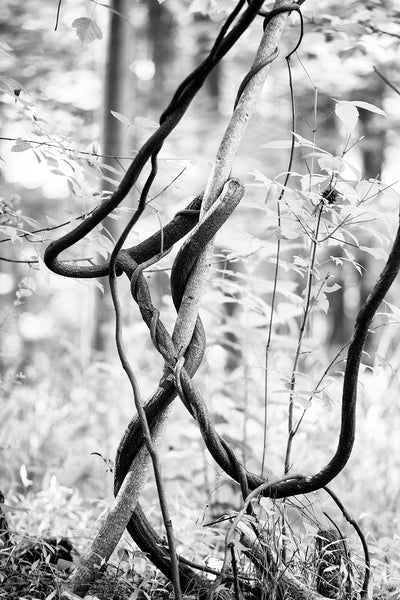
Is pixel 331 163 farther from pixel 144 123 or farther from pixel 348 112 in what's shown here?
pixel 144 123

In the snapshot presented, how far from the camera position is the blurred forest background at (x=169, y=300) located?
4.24ft

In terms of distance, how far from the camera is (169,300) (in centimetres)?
237

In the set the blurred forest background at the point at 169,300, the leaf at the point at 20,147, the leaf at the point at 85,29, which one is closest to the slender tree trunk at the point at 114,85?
the blurred forest background at the point at 169,300

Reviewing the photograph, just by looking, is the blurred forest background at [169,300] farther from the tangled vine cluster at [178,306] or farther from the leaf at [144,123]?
the tangled vine cluster at [178,306]

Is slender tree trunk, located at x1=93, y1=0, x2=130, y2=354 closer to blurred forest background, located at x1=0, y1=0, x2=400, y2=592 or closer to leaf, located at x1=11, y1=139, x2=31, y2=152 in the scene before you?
blurred forest background, located at x1=0, y1=0, x2=400, y2=592

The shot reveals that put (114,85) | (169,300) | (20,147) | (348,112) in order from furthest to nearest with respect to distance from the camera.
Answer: (114,85), (169,300), (20,147), (348,112)

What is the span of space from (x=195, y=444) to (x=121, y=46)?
2805mm

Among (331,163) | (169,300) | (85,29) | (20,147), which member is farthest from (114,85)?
(331,163)

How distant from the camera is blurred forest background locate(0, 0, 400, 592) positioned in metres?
1.29

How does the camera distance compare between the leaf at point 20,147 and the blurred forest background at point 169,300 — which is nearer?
the leaf at point 20,147

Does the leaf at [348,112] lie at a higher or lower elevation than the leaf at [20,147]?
higher

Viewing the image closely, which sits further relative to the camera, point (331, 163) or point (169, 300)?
point (169, 300)

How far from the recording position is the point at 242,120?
3.50 ft

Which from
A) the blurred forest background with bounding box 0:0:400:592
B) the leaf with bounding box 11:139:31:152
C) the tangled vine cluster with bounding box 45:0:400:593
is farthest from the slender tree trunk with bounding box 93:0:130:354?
the tangled vine cluster with bounding box 45:0:400:593
